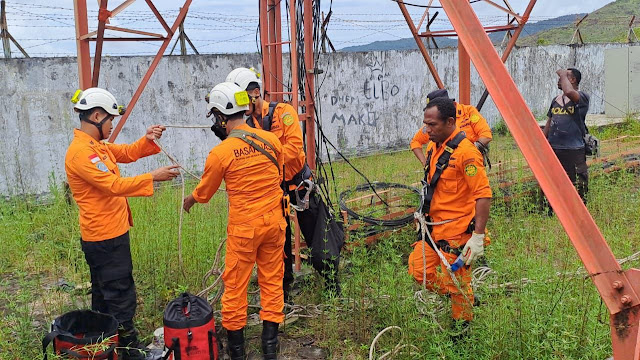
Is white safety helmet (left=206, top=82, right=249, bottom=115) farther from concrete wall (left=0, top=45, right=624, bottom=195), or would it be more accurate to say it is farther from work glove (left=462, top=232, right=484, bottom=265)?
concrete wall (left=0, top=45, right=624, bottom=195)

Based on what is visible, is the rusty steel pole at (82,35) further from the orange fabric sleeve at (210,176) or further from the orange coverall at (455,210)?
the orange coverall at (455,210)

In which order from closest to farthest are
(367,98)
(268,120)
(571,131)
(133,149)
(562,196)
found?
(562,196), (133,149), (268,120), (571,131), (367,98)

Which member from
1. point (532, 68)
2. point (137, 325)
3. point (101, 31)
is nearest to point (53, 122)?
point (101, 31)

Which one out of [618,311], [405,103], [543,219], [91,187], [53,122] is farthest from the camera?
[405,103]

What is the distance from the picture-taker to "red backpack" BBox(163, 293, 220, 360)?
4.04m

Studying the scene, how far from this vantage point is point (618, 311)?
234 centimetres

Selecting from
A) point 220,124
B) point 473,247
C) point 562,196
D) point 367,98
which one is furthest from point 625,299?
point 367,98

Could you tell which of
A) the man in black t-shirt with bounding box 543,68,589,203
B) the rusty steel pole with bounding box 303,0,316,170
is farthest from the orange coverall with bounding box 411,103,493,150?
the man in black t-shirt with bounding box 543,68,589,203

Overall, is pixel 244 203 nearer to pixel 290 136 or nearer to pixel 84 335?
pixel 290 136

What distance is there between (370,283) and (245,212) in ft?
4.93

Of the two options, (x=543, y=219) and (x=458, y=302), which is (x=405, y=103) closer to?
(x=543, y=219)

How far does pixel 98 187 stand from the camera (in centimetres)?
409

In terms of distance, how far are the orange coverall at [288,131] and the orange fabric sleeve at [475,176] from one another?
1.68 m

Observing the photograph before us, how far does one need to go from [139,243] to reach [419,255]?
336 cm
